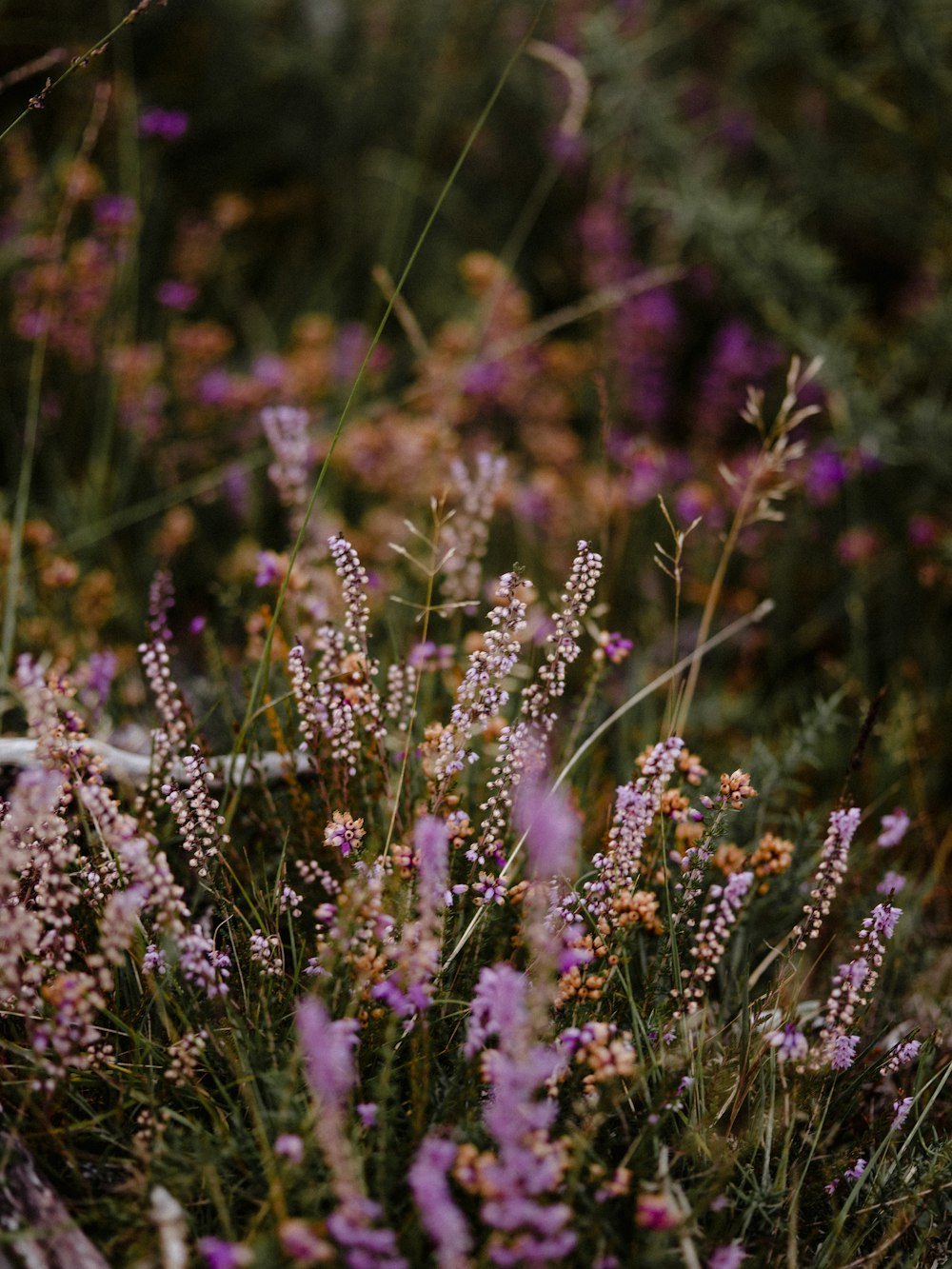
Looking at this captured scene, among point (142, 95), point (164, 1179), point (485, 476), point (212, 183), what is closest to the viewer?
point (164, 1179)

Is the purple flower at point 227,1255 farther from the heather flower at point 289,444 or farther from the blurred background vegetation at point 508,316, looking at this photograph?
the heather flower at point 289,444

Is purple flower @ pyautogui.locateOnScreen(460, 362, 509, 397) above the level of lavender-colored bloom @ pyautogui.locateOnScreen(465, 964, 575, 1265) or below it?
above

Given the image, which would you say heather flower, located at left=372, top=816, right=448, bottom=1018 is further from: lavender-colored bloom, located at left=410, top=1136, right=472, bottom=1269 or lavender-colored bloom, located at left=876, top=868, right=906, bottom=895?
lavender-colored bloom, located at left=876, top=868, right=906, bottom=895

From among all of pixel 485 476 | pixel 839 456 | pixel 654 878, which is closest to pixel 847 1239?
pixel 654 878

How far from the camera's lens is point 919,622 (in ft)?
9.30

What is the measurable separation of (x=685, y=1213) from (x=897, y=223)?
3.54 m

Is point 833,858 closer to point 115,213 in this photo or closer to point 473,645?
point 473,645

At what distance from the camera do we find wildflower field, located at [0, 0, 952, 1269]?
1.18 m

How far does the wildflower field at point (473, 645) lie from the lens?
118 cm

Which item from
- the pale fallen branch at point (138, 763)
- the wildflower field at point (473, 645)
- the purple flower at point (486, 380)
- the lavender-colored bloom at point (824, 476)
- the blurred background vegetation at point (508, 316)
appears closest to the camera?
the wildflower field at point (473, 645)

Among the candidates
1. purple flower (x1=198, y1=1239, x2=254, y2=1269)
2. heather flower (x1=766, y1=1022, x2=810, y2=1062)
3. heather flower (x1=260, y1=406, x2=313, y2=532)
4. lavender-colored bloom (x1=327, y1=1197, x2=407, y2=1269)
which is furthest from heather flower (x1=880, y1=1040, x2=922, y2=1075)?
heather flower (x1=260, y1=406, x2=313, y2=532)

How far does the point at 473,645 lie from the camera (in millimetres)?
1825

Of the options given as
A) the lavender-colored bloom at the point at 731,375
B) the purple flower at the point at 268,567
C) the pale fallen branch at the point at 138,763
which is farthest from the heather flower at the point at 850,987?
the lavender-colored bloom at the point at 731,375

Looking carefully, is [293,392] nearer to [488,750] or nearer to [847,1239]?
[488,750]
